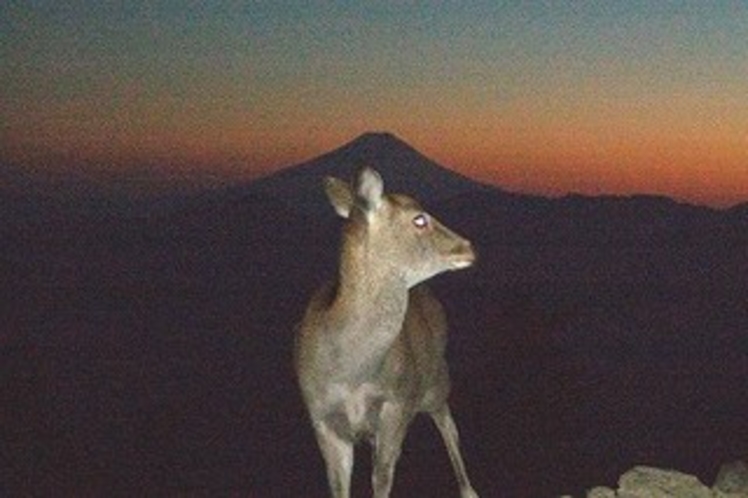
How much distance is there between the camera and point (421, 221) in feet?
44.1

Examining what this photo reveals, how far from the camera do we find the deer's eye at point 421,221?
13414 mm

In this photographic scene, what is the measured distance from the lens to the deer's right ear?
13.3 m

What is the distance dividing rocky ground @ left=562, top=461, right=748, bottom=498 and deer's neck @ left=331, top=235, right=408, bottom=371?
265cm

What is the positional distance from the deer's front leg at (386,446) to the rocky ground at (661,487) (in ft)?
5.97

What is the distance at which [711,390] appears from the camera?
98312 mm

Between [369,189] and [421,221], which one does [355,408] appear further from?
[369,189]

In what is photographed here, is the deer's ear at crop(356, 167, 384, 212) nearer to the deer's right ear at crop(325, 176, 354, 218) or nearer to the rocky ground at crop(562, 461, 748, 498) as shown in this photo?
the deer's right ear at crop(325, 176, 354, 218)

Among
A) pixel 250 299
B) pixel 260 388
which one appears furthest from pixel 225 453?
pixel 250 299

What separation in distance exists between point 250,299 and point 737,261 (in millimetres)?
59602

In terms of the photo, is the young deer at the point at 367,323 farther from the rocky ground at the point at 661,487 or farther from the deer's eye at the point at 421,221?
the rocky ground at the point at 661,487

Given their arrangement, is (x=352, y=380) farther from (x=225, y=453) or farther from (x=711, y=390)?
(x=711, y=390)

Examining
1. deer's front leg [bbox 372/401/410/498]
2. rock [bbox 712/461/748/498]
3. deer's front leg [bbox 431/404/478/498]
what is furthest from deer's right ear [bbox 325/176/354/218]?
rock [bbox 712/461/748/498]

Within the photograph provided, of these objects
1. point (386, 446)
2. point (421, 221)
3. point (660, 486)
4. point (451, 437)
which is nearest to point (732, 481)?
point (660, 486)

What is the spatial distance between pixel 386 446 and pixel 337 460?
45 centimetres
